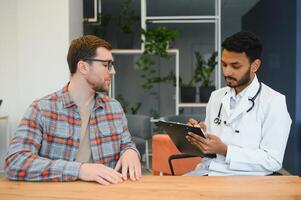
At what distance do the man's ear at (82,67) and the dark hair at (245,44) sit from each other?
81cm

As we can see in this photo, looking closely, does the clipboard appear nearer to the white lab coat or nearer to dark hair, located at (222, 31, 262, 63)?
the white lab coat

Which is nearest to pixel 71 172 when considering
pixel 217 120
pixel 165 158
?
pixel 217 120

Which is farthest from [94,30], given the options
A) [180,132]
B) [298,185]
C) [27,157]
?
[298,185]

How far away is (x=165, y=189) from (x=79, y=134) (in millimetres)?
546

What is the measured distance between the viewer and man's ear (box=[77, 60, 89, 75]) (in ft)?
5.39

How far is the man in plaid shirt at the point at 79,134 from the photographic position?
133 centimetres

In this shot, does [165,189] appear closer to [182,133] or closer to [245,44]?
[182,133]

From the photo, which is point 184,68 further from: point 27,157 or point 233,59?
point 27,157

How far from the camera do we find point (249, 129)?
1.85m

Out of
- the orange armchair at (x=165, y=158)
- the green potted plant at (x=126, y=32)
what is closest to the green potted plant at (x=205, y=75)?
the green potted plant at (x=126, y=32)

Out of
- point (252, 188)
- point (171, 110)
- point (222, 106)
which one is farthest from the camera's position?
point (171, 110)

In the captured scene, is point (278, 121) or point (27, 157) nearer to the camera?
point (27, 157)

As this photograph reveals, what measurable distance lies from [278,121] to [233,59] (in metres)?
0.43

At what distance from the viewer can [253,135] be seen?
6.05 feet
